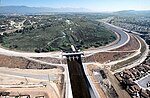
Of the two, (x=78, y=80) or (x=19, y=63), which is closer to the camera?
(x=78, y=80)

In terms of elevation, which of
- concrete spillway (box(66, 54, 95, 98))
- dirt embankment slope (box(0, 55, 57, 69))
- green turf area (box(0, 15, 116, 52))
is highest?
green turf area (box(0, 15, 116, 52))

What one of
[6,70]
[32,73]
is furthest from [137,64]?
[6,70]

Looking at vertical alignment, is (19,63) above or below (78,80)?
above

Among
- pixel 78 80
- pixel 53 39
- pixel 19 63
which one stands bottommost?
pixel 78 80

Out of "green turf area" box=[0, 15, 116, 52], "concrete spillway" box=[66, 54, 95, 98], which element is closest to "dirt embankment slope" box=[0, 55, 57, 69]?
"concrete spillway" box=[66, 54, 95, 98]

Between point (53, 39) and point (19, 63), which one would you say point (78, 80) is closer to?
point (19, 63)

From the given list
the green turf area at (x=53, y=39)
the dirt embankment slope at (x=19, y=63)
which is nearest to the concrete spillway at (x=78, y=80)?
the dirt embankment slope at (x=19, y=63)

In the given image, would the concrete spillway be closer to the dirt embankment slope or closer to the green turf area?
the dirt embankment slope

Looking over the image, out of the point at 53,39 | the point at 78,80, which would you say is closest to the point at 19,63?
the point at 78,80

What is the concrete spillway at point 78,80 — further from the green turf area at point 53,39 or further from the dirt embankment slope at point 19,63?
the green turf area at point 53,39

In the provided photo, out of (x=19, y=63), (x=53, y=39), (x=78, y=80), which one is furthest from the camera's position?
(x=53, y=39)
